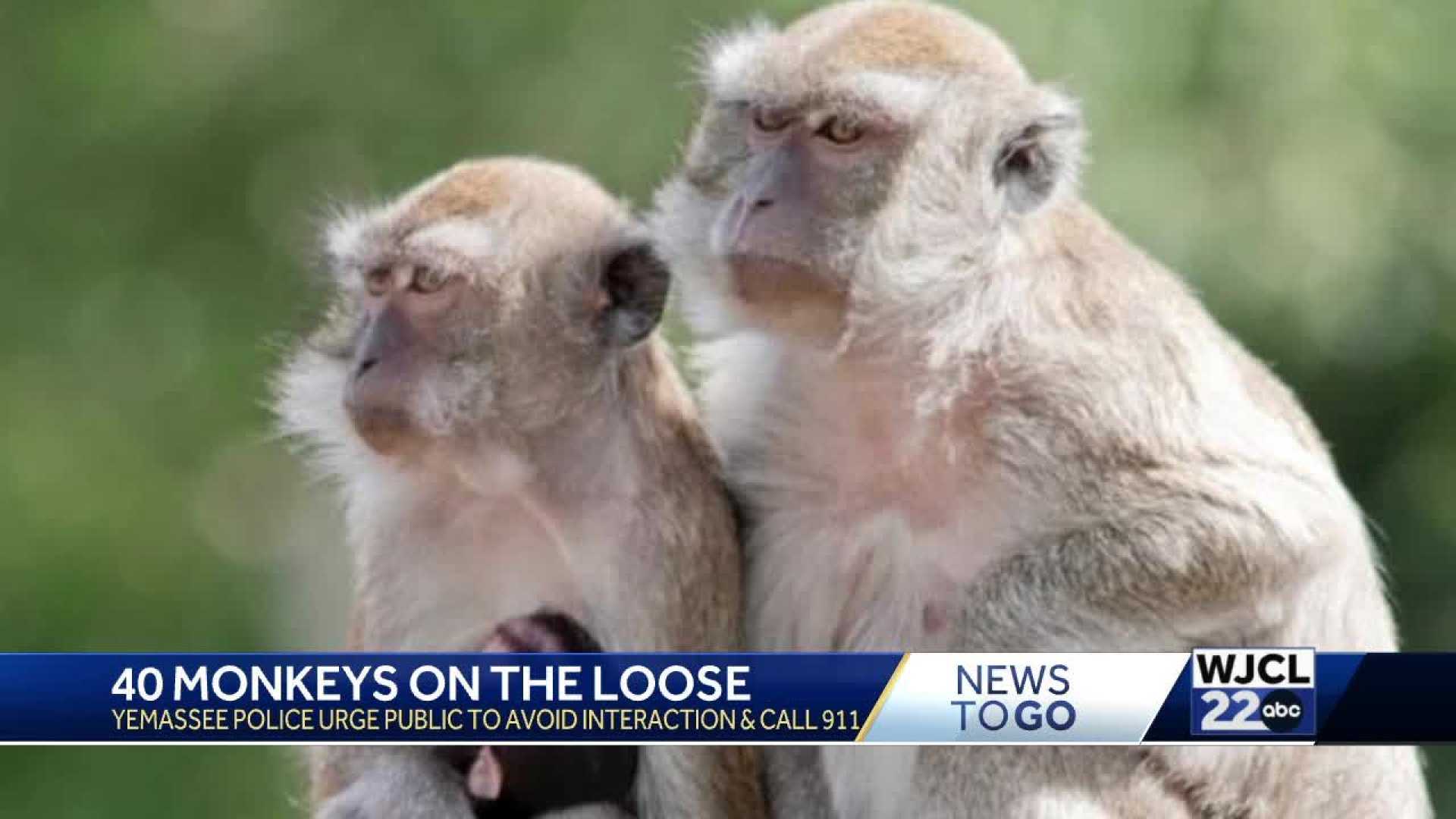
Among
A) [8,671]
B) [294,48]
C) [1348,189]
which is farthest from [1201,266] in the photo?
[8,671]

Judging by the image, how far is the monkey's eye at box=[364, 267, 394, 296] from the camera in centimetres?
709

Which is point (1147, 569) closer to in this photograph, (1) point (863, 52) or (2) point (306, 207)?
(1) point (863, 52)

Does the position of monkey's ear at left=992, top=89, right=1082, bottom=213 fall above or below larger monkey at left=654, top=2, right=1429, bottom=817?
above

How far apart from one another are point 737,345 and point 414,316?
31.2 inches

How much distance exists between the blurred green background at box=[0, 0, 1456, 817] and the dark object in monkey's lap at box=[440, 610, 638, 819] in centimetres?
457

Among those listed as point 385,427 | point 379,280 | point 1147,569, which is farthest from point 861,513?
point 379,280

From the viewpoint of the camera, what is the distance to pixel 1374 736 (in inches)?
265

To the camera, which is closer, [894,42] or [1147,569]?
[1147,569]

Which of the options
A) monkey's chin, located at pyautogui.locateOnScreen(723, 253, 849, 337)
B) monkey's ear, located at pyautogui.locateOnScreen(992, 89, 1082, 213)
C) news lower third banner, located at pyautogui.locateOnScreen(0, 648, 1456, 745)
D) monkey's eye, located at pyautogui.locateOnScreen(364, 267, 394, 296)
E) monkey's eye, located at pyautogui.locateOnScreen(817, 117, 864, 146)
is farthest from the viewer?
monkey's eye, located at pyautogui.locateOnScreen(364, 267, 394, 296)

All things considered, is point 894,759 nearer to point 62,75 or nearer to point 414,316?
point 414,316

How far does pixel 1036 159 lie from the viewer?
7.00m

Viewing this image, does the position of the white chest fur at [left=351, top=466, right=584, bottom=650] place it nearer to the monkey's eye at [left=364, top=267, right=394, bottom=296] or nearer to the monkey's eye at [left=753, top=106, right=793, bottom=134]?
the monkey's eye at [left=364, top=267, right=394, bottom=296]

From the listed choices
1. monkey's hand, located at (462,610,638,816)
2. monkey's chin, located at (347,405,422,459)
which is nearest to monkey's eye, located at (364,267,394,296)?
monkey's chin, located at (347,405,422,459)

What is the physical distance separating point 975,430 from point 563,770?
1184mm
